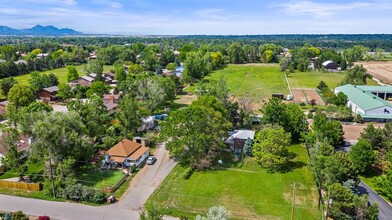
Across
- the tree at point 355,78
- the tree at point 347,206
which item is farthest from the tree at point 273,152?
the tree at point 355,78

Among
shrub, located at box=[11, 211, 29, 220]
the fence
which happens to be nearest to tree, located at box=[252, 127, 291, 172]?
the fence

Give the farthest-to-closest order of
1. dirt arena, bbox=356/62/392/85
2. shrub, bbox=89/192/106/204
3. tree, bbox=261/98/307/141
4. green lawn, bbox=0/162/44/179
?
dirt arena, bbox=356/62/392/85 → tree, bbox=261/98/307/141 → green lawn, bbox=0/162/44/179 → shrub, bbox=89/192/106/204

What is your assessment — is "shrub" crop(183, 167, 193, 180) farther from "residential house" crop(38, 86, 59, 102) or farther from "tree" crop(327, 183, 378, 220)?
"residential house" crop(38, 86, 59, 102)

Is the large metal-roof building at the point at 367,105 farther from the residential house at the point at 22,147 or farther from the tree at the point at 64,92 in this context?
the tree at the point at 64,92

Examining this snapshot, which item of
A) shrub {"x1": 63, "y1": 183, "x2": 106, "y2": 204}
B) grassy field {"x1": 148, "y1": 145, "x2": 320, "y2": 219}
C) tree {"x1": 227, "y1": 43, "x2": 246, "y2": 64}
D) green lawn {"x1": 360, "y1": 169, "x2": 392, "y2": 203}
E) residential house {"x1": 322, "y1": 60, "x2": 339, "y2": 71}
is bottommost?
grassy field {"x1": 148, "y1": 145, "x2": 320, "y2": 219}

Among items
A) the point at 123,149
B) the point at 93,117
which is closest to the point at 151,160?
the point at 123,149

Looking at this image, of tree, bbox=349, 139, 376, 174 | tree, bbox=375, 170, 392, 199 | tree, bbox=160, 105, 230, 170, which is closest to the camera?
tree, bbox=375, 170, 392, 199

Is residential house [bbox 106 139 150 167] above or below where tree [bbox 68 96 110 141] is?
below

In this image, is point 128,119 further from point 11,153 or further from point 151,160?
point 11,153
